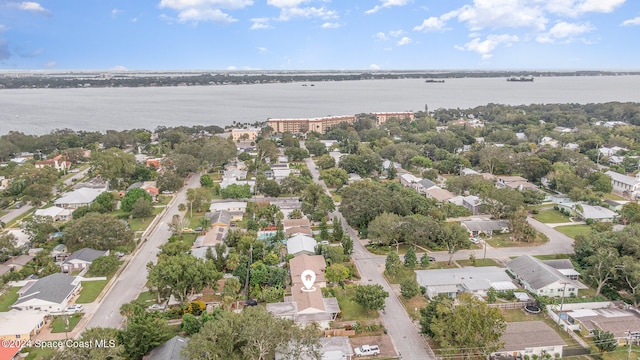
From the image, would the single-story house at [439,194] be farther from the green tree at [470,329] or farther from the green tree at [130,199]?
the green tree at [130,199]

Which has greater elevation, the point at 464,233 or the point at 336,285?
the point at 464,233

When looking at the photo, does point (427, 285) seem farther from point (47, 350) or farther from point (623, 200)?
point (623, 200)

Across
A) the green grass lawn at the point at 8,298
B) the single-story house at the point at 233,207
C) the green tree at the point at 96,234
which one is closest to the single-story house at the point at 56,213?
the green tree at the point at 96,234

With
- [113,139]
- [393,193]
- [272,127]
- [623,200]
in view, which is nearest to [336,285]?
[393,193]

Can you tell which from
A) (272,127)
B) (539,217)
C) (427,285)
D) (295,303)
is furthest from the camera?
(272,127)

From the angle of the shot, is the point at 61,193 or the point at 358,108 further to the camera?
the point at 358,108

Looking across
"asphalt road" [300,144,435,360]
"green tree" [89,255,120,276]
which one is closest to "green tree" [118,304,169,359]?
"green tree" [89,255,120,276]
